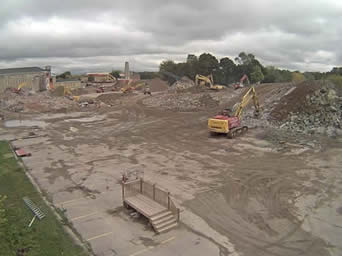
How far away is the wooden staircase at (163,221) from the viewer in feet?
36.5

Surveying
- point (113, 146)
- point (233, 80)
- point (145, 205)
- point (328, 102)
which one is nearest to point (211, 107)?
point (328, 102)

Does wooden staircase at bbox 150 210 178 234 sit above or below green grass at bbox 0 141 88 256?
above

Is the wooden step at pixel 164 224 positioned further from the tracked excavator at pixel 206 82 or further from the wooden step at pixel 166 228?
the tracked excavator at pixel 206 82

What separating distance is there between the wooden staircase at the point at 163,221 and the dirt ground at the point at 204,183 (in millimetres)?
291

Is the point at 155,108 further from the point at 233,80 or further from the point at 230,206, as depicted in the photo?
the point at 233,80

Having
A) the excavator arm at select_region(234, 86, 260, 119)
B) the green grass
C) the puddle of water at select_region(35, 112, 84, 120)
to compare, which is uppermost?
the excavator arm at select_region(234, 86, 260, 119)

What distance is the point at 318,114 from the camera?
30047mm

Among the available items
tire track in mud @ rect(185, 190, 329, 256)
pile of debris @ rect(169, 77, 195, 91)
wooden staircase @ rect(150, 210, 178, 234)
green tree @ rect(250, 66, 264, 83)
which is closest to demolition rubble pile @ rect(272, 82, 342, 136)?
tire track in mud @ rect(185, 190, 329, 256)

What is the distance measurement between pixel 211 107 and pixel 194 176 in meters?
27.9

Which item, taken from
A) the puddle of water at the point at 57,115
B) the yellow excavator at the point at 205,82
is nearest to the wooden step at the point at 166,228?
the puddle of water at the point at 57,115

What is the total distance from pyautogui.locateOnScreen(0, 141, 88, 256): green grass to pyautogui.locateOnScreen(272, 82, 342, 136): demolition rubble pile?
78.6 feet

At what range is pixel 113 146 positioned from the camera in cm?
2602

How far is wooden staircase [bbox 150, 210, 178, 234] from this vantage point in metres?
11.1

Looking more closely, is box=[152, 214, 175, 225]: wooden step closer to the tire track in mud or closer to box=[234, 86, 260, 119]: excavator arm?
the tire track in mud
